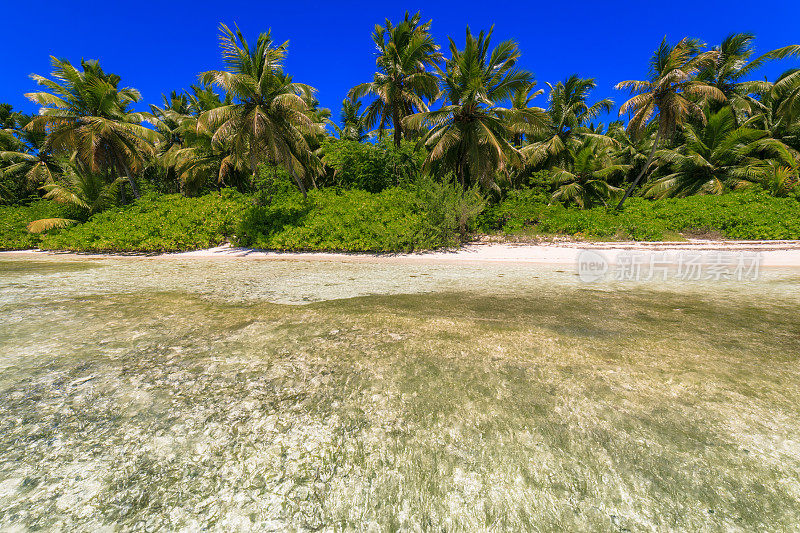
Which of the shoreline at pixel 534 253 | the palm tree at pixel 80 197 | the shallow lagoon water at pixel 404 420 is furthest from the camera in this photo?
the palm tree at pixel 80 197

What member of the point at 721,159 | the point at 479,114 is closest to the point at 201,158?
the point at 479,114

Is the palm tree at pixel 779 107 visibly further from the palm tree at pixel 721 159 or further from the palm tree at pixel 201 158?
the palm tree at pixel 201 158

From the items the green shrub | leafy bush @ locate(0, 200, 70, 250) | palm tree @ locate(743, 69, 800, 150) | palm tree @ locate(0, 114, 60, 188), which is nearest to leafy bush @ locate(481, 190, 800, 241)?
the green shrub

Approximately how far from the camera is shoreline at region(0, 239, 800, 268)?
8188 millimetres

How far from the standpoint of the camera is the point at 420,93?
15164 mm

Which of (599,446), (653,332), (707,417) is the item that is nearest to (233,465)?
(599,446)

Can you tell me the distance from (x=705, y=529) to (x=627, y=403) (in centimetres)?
82

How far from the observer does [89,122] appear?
1451cm

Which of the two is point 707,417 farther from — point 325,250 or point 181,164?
point 181,164

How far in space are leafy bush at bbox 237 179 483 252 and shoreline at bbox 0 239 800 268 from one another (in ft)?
1.36

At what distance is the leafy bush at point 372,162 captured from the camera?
15633 mm

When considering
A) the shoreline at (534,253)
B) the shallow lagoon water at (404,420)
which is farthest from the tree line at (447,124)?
the shallow lagoon water at (404,420)

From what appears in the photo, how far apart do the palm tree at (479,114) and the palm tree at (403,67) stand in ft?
5.59

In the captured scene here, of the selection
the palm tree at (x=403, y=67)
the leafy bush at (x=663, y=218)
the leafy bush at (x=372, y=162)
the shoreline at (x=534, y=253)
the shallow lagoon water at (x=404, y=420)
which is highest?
the palm tree at (x=403, y=67)
